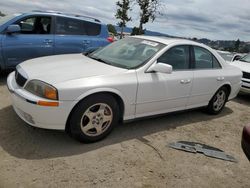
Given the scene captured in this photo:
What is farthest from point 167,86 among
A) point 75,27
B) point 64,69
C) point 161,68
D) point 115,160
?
point 75,27

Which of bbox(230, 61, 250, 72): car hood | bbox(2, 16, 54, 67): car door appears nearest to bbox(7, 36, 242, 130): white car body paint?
bbox(2, 16, 54, 67): car door

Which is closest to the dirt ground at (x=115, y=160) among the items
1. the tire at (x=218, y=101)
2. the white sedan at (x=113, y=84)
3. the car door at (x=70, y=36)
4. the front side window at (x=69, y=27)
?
the white sedan at (x=113, y=84)

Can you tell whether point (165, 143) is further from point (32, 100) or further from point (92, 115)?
point (32, 100)

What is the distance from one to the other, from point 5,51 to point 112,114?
→ 342cm

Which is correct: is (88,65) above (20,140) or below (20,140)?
above

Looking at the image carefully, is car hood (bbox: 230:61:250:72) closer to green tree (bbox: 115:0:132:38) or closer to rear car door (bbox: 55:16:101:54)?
rear car door (bbox: 55:16:101:54)

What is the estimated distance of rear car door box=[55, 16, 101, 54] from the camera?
6.69 metres

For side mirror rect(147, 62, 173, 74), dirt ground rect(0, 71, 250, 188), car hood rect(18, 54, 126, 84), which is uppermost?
side mirror rect(147, 62, 173, 74)

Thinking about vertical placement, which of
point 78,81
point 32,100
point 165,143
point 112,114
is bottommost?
point 165,143

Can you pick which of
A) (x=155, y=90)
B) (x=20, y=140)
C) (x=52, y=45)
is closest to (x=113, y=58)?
(x=155, y=90)

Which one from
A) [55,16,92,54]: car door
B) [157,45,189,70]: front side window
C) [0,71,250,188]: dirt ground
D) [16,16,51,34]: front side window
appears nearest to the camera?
[0,71,250,188]: dirt ground

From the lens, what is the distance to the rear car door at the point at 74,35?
6.69m

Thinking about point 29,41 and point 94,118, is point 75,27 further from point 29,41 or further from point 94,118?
point 94,118

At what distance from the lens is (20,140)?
11.8ft
